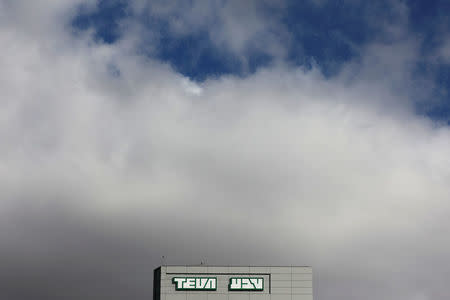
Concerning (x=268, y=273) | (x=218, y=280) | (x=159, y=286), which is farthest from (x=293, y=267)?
(x=159, y=286)

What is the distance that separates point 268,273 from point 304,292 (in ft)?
20.8

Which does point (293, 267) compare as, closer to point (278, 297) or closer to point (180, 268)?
point (278, 297)

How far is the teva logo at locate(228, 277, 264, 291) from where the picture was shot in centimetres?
9881

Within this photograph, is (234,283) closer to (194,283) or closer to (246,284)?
(246,284)

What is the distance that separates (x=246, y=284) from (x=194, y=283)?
8196 mm

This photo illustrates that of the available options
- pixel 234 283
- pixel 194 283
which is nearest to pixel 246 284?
pixel 234 283

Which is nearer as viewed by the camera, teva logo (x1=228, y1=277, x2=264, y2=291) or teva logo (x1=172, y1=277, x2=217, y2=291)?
teva logo (x1=172, y1=277, x2=217, y2=291)

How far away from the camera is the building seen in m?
98.2

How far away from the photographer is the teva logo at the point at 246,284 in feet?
324

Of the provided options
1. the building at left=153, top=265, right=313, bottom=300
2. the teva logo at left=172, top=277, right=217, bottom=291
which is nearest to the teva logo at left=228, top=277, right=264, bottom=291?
the building at left=153, top=265, right=313, bottom=300

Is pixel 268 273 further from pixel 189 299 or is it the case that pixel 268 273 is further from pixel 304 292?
pixel 189 299

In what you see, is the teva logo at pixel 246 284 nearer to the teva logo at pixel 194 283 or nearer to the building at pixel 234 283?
the building at pixel 234 283

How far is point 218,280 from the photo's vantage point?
325 ft

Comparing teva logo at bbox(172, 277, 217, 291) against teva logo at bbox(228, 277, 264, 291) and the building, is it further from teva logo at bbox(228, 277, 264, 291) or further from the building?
teva logo at bbox(228, 277, 264, 291)
